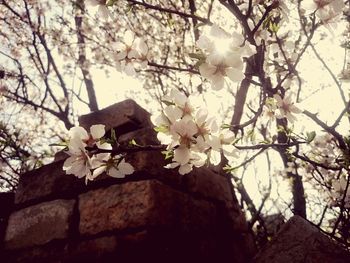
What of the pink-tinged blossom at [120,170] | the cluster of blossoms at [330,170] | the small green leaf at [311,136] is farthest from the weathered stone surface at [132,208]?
the cluster of blossoms at [330,170]

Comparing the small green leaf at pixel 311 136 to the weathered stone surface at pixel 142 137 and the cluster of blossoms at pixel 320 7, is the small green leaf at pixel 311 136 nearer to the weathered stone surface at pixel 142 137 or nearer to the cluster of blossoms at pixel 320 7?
the cluster of blossoms at pixel 320 7

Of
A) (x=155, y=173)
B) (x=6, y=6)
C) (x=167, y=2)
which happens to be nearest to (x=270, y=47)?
(x=155, y=173)

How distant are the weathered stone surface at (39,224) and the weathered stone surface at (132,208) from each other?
0.12 metres

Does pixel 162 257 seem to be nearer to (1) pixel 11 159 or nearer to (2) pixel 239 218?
(2) pixel 239 218

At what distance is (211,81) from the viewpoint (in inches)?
60.6

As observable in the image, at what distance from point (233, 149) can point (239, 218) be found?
4.31 feet

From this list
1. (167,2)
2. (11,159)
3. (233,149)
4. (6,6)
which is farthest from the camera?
(6,6)

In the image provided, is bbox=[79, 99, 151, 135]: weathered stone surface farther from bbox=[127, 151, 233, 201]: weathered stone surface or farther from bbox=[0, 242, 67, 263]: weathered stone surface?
bbox=[0, 242, 67, 263]: weathered stone surface

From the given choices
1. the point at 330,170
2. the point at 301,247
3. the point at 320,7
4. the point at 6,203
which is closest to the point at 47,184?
the point at 6,203

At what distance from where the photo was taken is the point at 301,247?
1591 millimetres

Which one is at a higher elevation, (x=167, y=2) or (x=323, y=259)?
(x=167, y=2)

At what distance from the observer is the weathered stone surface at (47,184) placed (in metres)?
2.09

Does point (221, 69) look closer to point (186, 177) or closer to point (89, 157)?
point (89, 157)

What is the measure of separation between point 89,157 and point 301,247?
1076 mm
